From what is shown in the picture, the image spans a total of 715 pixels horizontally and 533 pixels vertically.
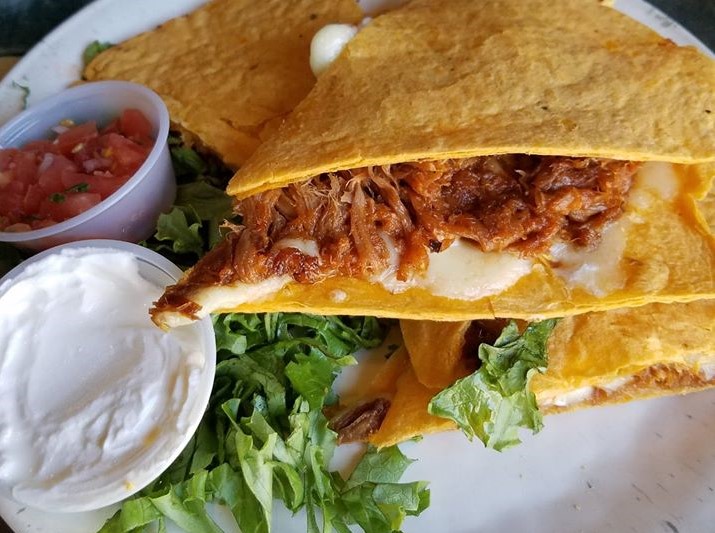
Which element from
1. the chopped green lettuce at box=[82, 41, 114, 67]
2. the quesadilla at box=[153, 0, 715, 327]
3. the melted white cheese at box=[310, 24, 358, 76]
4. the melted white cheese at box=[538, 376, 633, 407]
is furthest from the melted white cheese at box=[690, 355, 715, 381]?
the chopped green lettuce at box=[82, 41, 114, 67]

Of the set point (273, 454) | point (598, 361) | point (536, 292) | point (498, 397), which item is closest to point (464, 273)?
point (536, 292)

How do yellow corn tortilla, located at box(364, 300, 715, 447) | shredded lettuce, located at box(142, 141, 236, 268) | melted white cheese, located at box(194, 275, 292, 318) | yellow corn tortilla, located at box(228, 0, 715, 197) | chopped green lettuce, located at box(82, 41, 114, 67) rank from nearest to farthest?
yellow corn tortilla, located at box(228, 0, 715, 197) < melted white cheese, located at box(194, 275, 292, 318) < yellow corn tortilla, located at box(364, 300, 715, 447) < shredded lettuce, located at box(142, 141, 236, 268) < chopped green lettuce, located at box(82, 41, 114, 67)

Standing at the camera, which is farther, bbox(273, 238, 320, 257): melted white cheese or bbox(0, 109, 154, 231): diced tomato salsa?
bbox(0, 109, 154, 231): diced tomato salsa

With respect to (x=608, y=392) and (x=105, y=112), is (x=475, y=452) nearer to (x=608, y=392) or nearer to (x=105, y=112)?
(x=608, y=392)

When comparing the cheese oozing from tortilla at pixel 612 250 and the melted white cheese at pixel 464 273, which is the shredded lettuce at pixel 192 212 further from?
the cheese oozing from tortilla at pixel 612 250

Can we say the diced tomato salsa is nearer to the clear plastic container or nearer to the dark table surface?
the clear plastic container

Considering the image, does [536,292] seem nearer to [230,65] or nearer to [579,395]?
[579,395]

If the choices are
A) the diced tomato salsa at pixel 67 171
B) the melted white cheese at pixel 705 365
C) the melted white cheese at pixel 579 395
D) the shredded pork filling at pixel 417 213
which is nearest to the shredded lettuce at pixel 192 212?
the diced tomato salsa at pixel 67 171

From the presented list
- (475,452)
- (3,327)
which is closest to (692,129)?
(475,452)
